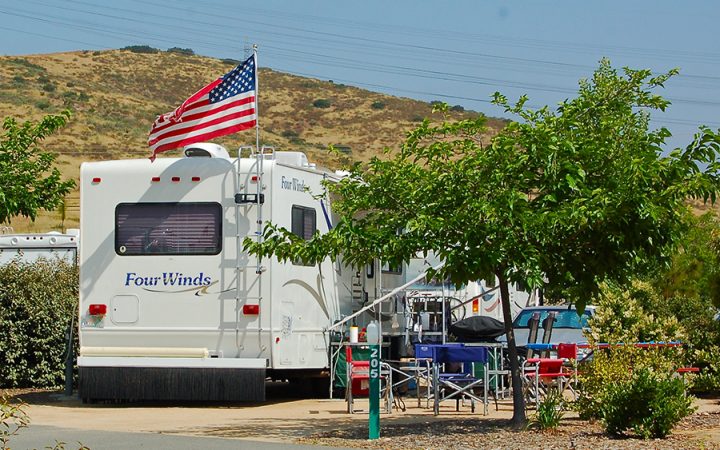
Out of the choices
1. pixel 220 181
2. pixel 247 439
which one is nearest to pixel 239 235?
pixel 220 181

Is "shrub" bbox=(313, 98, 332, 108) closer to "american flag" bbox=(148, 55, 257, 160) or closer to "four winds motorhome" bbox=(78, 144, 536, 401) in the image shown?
"american flag" bbox=(148, 55, 257, 160)

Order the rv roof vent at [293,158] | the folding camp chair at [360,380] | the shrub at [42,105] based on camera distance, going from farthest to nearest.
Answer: the shrub at [42,105]
the rv roof vent at [293,158]
the folding camp chair at [360,380]

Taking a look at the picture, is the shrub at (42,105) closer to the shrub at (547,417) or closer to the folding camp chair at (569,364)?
the folding camp chair at (569,364)

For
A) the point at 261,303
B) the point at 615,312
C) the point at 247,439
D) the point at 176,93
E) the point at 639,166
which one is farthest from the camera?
the point at 176,93

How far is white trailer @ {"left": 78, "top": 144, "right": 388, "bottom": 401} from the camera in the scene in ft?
49.7

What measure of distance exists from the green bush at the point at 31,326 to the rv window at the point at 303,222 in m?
4.11

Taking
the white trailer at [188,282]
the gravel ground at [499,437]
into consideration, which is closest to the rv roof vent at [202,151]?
the white trailer at [188,282]

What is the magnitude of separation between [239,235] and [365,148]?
48.1 meters

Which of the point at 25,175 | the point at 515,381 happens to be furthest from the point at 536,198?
the point at 25,175

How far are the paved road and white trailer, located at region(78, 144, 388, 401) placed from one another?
2.65 m

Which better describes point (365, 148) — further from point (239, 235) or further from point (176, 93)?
point (239, 235)

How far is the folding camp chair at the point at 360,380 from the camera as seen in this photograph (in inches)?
580

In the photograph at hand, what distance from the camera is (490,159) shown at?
459 inches

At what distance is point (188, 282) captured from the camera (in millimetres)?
15312
